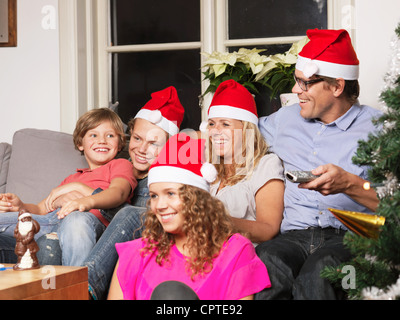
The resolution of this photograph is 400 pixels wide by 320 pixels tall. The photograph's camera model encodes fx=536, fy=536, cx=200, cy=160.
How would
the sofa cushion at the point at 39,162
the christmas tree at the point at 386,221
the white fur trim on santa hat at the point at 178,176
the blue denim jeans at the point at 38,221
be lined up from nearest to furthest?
1. the christmas tree at the point at 386,221
2. the white fur trim on santa hat at the point at 178,176
3. the blue denim jeans at the point at 38,221
4. the sofa cushion at the point at 39,162

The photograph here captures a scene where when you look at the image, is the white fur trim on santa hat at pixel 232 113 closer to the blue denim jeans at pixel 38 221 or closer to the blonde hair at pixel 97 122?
the blonde hair at pixel 97 122

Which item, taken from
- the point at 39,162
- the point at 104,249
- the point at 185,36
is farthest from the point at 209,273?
the point at 185,36

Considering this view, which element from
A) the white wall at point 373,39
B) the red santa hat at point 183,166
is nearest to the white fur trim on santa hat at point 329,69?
the white wall at point 373,39

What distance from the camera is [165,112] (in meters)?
2.48

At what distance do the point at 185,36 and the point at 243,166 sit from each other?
4.02 ft

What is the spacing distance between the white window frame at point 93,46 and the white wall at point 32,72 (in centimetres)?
6

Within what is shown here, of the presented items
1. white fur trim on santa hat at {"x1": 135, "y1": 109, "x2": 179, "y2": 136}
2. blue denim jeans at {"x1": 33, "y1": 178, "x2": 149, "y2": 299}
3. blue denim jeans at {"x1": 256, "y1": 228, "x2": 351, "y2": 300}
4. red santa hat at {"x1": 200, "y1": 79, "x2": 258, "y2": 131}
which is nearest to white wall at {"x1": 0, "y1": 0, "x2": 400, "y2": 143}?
white fur trim on santa hat at {"x1": 135, "y1": 109, "x2": 179, "y2": 136}

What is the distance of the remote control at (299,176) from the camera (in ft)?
5.23

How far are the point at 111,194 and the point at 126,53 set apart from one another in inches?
53.1

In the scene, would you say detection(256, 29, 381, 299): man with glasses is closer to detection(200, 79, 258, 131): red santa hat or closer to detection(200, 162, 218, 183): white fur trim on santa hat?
detection(200, 79, 258, 131): red santa hat

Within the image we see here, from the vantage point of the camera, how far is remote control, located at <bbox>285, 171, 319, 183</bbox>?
5.23ft

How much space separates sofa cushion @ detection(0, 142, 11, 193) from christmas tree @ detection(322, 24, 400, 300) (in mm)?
1920

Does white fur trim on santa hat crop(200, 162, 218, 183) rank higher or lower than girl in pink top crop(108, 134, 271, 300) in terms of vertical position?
higher

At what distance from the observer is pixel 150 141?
243 cm
